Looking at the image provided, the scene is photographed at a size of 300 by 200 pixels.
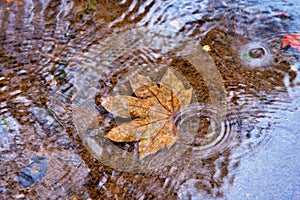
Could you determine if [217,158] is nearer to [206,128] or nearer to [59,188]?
[206,128]

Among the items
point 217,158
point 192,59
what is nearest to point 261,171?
point 217,158

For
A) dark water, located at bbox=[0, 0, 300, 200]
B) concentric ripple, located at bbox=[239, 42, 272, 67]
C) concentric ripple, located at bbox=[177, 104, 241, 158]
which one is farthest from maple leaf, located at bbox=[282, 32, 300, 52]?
concentric ripple, located at bbox=[177, 104, 241, 158]

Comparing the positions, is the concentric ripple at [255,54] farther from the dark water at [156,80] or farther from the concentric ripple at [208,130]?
the concentric ripple at [208,130]

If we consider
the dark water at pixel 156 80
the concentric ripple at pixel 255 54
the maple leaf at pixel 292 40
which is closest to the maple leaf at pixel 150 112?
the dark water at pixel 156 80

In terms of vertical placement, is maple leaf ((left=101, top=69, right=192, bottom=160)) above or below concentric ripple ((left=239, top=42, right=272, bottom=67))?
below

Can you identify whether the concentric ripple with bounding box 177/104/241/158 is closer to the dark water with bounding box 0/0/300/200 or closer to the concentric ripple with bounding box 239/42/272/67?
the dark water with bounding box 0/0/300/200

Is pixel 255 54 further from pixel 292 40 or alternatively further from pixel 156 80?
pixel 156 80

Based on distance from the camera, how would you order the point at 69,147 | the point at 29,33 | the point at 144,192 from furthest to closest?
the point at 29,33 < the point at 69,147 < the point at 144,192
